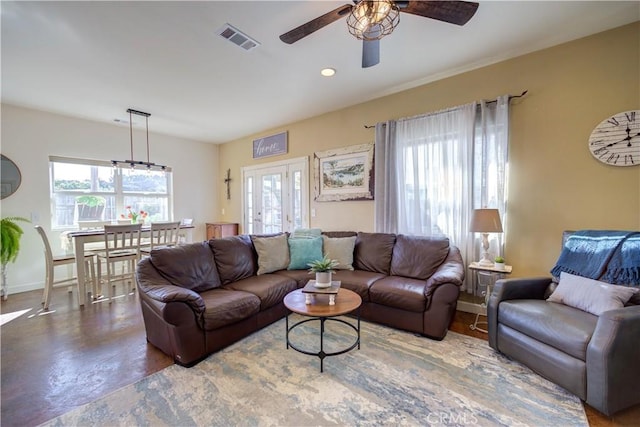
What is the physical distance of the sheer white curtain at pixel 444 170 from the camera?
9.25ft

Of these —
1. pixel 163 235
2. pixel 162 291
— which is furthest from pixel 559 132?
pixel 163 235

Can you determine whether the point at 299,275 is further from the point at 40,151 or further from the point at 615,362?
the point at 40,151

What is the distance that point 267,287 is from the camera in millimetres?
2689

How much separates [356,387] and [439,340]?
3.39ft

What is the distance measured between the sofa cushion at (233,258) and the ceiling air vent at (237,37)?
6.63 feet

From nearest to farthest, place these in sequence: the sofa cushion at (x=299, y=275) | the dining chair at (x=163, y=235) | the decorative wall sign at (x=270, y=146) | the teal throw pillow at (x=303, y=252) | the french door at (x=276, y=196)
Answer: the sofa cushion at (x=299, y=275) < the teal throw pillow at (x=303, y=252) < the dining chair at (x=163, y=235) < the french door at (x=276, y=196) < the decorative wall sign at (x=270, y=146)

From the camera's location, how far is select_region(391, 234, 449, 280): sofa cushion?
2924 millimetres

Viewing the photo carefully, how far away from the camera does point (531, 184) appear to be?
2682 millimetres

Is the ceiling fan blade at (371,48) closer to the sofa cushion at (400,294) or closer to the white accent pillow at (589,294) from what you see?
the sofa cushion at (400,294)

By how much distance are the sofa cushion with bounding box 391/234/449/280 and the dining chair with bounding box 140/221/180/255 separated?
3.18 metres

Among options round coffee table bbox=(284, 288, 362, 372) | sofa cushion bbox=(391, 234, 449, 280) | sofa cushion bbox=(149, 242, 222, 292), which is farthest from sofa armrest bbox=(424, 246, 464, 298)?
sofa cushion bbox=(149, 242, 222, 292)

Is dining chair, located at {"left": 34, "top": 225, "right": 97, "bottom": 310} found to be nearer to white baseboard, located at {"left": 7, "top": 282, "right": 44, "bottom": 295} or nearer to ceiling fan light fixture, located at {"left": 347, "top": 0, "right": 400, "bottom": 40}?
white baseboard, located at {"left": 7, "top": 282, "right": 44, "bottom": 295}

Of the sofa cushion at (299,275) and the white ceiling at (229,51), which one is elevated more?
the white ceiling at (229,51)

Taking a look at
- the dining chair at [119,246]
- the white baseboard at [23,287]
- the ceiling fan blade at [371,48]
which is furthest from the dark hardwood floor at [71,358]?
the ceiling fan blade at [371,48]
